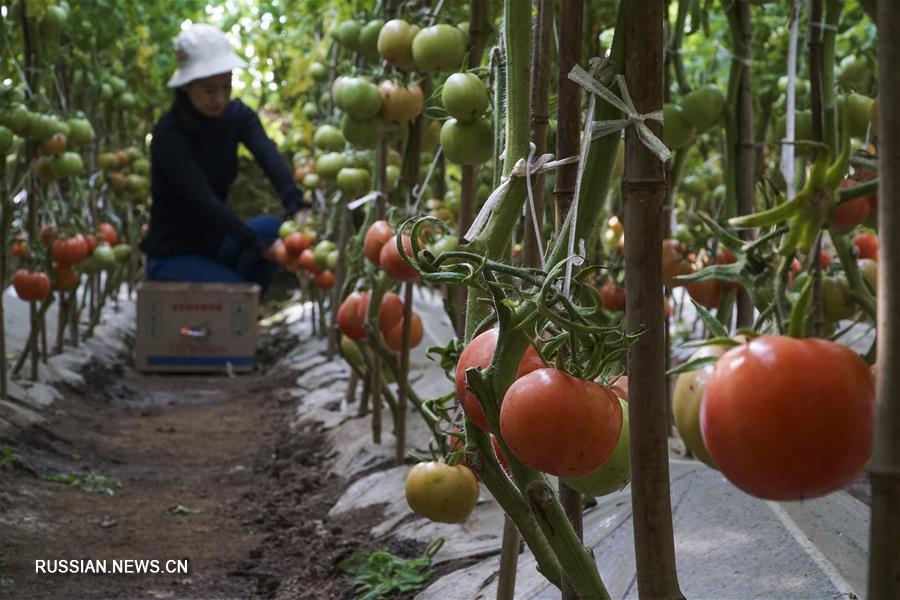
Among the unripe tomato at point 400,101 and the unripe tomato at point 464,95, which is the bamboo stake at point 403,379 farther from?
the unripe tomato at point 464,95

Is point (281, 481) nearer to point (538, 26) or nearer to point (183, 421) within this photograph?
point (183, 421)

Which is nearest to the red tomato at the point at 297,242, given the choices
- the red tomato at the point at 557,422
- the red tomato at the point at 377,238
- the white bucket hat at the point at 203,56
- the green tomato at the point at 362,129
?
the white bucket hat at the point at 203,56

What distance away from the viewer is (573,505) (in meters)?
1.26

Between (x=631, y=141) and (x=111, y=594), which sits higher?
(x=631, y=141)

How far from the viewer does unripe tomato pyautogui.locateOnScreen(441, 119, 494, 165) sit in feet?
5.45

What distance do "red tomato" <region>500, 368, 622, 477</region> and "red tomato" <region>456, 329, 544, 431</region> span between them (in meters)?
0.09

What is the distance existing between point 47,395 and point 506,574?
3.34 metres

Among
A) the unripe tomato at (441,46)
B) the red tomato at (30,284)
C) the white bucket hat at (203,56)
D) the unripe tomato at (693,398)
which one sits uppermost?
the white bucket hat at (203,56)

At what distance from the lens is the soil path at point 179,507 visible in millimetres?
2398

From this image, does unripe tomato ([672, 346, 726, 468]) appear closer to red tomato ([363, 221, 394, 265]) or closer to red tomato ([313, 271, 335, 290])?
red tomato ([363, 221, 394, 265])

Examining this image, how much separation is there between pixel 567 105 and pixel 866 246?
0.96 meters

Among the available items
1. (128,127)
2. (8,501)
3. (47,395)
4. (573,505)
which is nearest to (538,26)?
(573,505)

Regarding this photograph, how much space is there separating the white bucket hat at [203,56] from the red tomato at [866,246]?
3.98 m

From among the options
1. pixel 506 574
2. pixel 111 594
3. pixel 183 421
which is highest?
pixel 506 574
